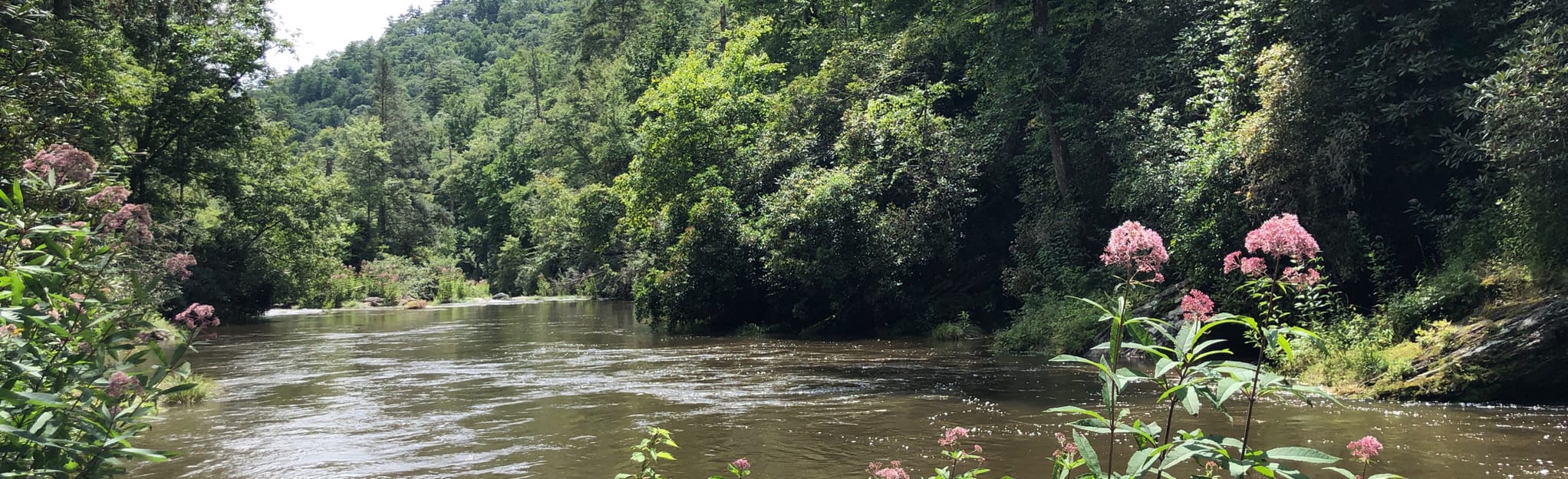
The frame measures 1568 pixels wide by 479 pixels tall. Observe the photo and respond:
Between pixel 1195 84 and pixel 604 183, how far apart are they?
108 ft

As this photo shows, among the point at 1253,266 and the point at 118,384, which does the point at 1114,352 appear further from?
the point at 118,384

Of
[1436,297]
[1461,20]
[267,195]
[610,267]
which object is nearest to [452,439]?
[1436,297]

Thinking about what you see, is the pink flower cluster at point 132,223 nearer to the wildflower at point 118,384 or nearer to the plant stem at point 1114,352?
the wildflower at point 118,384

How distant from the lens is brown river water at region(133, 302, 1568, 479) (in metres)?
7.69

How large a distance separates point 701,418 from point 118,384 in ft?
22.7

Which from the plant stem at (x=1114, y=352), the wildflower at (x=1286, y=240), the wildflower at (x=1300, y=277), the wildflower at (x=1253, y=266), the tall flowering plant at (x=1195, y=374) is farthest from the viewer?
the wildflower at (x=1253, y=266)

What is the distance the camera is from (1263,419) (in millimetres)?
8812

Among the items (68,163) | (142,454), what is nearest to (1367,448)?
(142,454)

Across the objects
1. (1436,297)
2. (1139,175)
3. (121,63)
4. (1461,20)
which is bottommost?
(1436,297)

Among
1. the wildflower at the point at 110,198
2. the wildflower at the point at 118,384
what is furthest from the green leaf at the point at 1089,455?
the wildflower at the point at 110,198

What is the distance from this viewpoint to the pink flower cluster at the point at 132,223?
3.97 metres

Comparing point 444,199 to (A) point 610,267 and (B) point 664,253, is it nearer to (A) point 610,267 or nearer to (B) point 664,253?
(A) point 610,267

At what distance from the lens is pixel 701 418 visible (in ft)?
33.0

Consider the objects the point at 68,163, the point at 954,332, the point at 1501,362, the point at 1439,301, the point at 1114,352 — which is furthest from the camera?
the point at 954,332
